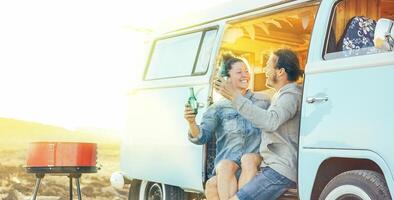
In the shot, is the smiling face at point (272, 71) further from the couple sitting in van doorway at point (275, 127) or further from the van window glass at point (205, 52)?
the van window glass at point (205, 52)

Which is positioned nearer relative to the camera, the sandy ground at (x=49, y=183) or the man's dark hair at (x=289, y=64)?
the man's dark hair at (x=289, y=64)

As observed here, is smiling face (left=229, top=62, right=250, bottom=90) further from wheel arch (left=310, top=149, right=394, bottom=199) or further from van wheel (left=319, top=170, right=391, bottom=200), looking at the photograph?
van wheel (left=319, top=170, right=391, bottom=200)

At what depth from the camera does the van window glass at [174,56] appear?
306 inches

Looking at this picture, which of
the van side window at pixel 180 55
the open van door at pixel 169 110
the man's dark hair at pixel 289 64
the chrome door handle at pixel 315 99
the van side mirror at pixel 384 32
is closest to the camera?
the van side mirror at pixel 384 32

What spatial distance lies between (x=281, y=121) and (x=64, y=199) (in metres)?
16.2

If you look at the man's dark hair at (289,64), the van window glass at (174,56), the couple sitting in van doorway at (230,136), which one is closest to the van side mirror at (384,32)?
the man's dark hair at (289,64)

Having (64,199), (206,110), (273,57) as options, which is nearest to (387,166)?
(273,57)

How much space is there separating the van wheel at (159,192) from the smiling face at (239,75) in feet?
6.43

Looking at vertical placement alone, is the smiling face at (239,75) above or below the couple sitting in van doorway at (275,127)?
above

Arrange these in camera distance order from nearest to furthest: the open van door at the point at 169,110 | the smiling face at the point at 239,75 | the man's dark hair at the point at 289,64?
the man's dark hair at the point at 289,64 → the smiling face at the point at 239,75 → the open van door at the point at 169,110

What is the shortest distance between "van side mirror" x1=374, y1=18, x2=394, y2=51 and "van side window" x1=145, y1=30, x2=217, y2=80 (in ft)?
9.20

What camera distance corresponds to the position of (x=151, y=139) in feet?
26.8

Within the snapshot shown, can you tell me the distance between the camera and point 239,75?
6.36m

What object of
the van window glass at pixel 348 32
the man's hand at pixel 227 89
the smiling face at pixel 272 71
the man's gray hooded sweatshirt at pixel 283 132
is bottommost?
the man's gray hooded sweatshirt at pixel 283 132
